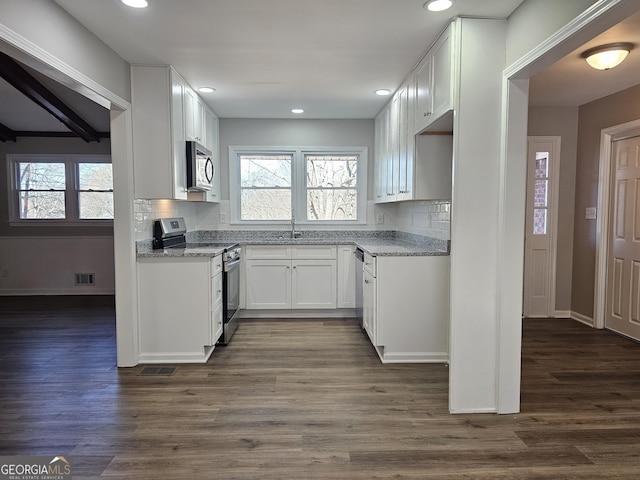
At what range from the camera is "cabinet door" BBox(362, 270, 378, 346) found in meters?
3.38

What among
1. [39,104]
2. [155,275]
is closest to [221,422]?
[155,275]

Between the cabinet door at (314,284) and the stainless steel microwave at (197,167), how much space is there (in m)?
1.37

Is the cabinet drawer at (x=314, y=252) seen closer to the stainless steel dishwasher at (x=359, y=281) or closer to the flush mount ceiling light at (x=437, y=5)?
the stainless steel dishwasher at (x=359, y=281)

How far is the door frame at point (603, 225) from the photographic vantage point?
416 centimetres

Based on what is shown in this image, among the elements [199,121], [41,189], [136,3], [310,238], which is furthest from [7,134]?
[136,3]

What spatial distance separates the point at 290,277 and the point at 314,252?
15.6 inches

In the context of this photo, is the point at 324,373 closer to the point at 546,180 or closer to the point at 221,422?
the point at 221,422

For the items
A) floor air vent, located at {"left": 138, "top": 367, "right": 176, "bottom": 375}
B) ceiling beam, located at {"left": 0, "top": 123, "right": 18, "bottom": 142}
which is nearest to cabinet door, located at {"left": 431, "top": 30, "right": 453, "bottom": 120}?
floor air vent, located at {"left": 138, "top": 367, "right": 176, "bottom": 375}

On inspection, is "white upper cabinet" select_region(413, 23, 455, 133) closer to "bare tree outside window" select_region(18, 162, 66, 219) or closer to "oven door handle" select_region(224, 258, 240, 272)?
"oven door handle" select_region(224, 258, 240, 272)

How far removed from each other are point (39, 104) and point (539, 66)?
5.16 meters

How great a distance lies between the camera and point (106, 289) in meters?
6.09

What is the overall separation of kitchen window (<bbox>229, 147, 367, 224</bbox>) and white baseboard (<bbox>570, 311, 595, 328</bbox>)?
A: 8.79 ft

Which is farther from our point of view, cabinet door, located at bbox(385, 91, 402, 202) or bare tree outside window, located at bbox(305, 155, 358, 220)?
bare tree outside window, located at bbox(305, 155, 358, 220)

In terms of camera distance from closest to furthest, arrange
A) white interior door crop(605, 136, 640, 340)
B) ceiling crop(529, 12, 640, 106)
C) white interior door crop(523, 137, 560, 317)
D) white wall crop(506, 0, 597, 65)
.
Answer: white wall crop(506, 0, 597, 65), ceiling crop(529, 12, 640, 106), white interior door crop(605, 136, 640, 340), white interior door crop(523, 137, 560, 317)
